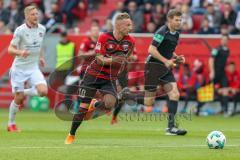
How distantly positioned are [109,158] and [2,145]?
116 inches

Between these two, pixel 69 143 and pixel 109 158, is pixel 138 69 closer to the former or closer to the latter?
pixel 69 143

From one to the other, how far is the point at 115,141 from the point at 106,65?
1546 mm

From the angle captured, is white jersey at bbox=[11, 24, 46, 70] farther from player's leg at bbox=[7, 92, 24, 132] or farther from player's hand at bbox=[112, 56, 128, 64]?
player's hand at bbox=[112, 56, 128, 64]

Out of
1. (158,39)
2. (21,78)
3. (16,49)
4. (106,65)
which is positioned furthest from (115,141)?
(21,78)

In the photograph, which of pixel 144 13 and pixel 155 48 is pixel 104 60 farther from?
pixel 144 13

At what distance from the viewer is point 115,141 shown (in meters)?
15.4

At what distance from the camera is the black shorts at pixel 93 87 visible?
1463 centimetres

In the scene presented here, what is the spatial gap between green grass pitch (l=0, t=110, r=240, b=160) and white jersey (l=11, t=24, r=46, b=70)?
1.56 m

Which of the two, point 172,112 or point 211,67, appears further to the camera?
point 211,67

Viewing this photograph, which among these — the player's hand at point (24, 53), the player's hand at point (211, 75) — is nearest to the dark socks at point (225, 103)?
the player's hand at point (211, 75)

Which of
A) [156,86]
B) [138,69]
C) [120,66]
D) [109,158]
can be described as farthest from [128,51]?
[138,69]

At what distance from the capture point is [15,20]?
3194 centimetres

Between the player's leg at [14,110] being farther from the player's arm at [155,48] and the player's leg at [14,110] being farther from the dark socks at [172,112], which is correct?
the dark socks at [172,112]

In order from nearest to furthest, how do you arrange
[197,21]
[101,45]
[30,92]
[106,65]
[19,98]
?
[101,45] < [106,65] < [19,98] < [30,92] < [197,21]
